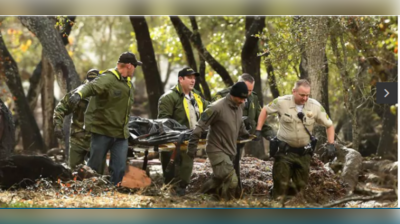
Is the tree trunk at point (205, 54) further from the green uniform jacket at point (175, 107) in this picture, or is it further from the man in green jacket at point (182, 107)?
the green uniform jacket at point (175, 107)

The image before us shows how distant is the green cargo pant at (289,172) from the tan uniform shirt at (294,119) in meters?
0.19

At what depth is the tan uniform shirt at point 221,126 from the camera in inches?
383

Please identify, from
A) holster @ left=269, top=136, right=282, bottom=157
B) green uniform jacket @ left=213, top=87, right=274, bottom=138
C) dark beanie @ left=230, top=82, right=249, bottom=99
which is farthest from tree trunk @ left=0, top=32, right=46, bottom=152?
dark beanie @ left=230, top=82, right=249, bottom=99

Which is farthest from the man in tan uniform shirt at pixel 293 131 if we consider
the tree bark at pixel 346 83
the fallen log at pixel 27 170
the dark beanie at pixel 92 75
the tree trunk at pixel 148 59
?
the tree trunk at pixel 148 59

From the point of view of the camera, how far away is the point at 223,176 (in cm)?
985

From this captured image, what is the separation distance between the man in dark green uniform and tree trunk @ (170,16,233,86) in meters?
6.44

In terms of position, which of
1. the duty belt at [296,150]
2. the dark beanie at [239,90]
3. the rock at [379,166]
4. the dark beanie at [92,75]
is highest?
the dark beanie at [92,75]

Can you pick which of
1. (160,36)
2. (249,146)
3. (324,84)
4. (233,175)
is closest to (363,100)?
(324,84)

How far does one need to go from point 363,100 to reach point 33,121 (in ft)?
24.3

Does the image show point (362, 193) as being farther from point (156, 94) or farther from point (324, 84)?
point (156, 94)

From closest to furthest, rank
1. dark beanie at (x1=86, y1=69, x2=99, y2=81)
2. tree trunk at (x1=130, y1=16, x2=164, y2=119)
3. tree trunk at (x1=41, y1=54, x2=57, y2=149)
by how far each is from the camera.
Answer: dark beanie at (x1=86, y1=69, x2=99, y2=81) < tree trunk at (x1=130, y1=16, x2=164, y2=119) < tree trunk at (x1=41, y1=54, x2=57, y2=149)

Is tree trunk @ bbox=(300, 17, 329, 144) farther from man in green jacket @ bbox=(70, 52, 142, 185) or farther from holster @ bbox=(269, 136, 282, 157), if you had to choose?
man in green jacket @ bbox=(70, 52, 142, 185)

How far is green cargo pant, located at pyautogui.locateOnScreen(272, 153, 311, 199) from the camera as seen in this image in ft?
34.2

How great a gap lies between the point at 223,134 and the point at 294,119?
1.05 metres
